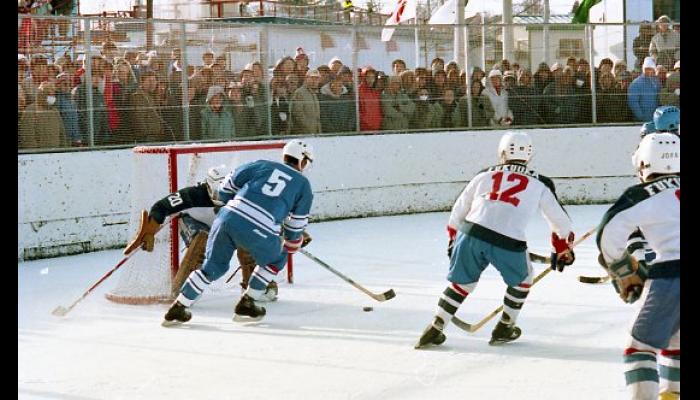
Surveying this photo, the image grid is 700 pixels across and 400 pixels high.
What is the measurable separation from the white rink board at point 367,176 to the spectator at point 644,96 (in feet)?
0.70

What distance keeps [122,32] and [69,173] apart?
136 cm

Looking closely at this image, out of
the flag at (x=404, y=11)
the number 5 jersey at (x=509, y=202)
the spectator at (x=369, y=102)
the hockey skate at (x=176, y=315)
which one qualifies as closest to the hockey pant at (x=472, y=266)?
the number 5 jersey at (x=509, y=202)

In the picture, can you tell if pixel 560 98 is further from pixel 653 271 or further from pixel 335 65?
pixel 653 271

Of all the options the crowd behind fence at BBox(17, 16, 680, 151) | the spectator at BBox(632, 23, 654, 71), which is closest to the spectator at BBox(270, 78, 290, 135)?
the crowd behind fence at BBox(17, 16, 680, 151)

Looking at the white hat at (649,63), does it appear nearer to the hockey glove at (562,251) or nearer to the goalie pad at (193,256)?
the goalie pad at (193,256)

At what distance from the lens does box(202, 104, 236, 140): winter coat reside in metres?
10.4

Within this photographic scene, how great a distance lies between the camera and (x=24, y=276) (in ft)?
27.3

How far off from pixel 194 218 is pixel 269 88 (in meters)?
3.85

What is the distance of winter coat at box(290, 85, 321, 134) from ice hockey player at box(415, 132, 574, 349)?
542cm

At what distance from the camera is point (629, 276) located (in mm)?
4098

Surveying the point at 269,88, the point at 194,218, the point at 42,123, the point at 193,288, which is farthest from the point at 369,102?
the point at 193,288

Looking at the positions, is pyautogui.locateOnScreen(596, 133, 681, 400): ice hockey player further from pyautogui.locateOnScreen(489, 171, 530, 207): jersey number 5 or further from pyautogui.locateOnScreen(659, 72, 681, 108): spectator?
pyautogui.locateOnScreen(659, 72, 681, 108): spectator
